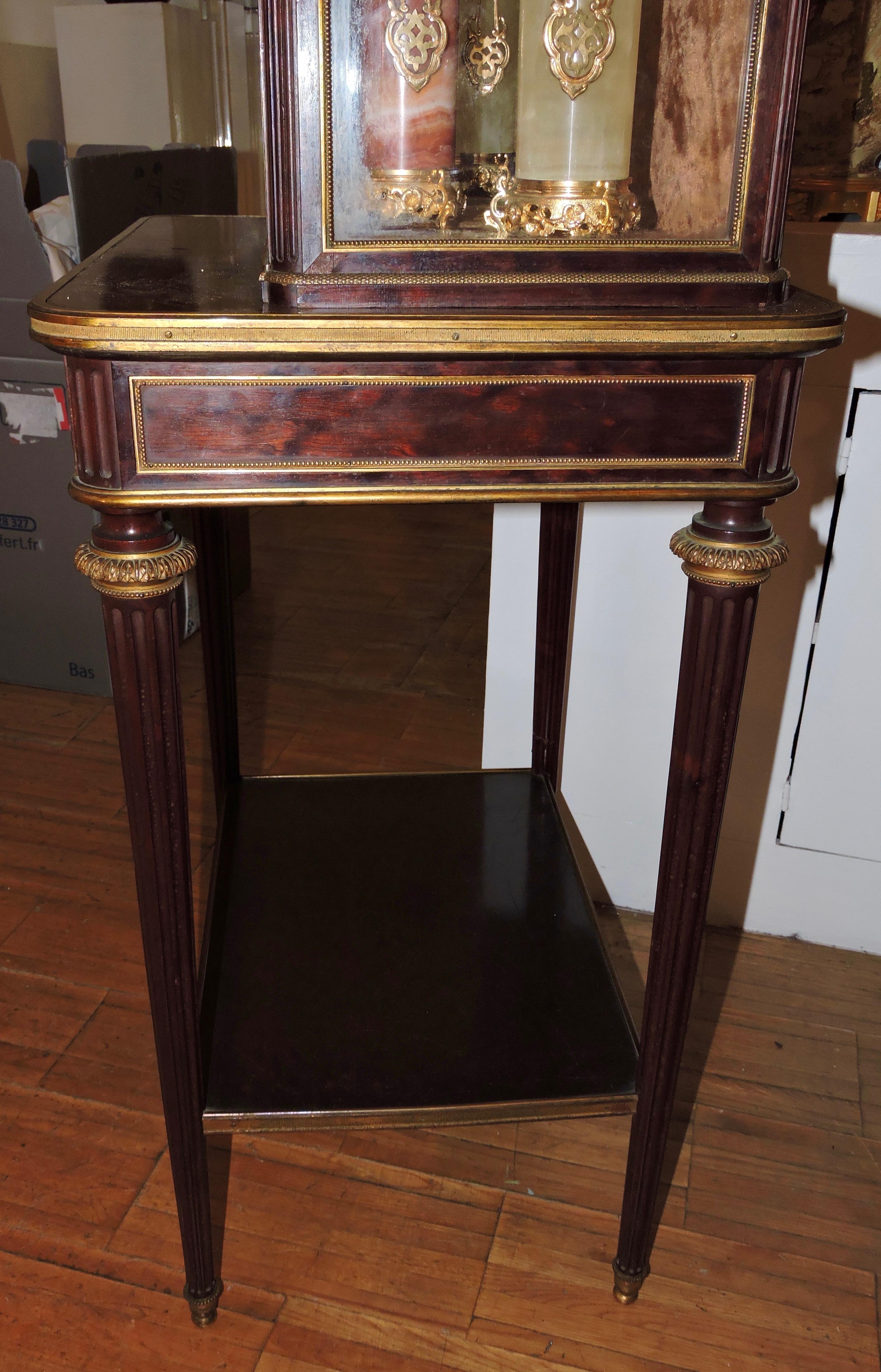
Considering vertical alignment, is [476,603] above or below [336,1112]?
below

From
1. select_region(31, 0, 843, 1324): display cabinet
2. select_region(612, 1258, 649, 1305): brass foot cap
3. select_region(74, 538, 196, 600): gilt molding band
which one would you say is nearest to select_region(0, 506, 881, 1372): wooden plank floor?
select_region(612, 1258, 649, 1305): brass foot cap

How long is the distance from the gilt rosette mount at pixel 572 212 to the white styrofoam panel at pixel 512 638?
694 millimetres

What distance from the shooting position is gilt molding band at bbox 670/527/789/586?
85 cm

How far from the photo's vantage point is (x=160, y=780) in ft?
2.89

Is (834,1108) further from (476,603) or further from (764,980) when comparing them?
(476,603)

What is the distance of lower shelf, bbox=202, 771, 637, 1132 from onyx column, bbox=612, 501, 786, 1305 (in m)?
0.06

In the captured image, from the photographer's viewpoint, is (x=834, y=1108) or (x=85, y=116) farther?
(x=85, y=116)

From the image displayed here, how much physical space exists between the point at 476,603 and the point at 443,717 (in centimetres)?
59

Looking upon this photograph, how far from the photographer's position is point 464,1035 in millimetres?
1135

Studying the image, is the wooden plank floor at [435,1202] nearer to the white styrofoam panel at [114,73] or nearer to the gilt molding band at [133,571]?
the gilt molding band at [133,571]

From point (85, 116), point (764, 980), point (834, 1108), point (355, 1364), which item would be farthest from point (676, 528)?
point (85, 116)

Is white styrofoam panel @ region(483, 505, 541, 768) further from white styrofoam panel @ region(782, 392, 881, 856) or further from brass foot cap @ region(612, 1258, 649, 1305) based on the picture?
brass foot cap @ region(612, 1258, 649, 1305)

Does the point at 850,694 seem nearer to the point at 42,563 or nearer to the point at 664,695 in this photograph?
the point at 664,695

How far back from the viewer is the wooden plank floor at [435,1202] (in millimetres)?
1137
